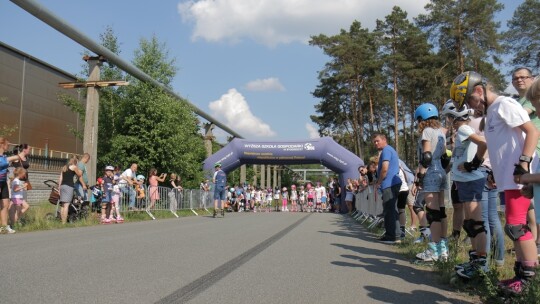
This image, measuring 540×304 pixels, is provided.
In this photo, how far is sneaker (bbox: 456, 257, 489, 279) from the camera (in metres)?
4.18

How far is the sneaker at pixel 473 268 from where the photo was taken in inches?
165

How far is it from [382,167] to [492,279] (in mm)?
3992

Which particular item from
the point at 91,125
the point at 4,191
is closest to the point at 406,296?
the point at 4,191

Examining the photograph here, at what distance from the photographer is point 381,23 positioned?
36.8 m

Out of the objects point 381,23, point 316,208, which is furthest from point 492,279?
point 381,23

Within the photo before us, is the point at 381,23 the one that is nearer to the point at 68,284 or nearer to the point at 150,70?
the point at 150,70

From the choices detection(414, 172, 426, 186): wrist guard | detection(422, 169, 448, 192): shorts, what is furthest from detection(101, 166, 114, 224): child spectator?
detection(422, 169, 448, 192): shorts

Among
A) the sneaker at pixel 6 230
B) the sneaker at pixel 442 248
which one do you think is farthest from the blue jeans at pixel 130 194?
the sneaker at pixel 442 248

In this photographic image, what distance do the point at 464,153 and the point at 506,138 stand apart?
40.1 inches

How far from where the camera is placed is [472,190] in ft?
14.8

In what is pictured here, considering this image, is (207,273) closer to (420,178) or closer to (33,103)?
(420,178)

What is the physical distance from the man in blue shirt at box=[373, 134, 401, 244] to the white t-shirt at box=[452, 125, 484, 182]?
3059mm

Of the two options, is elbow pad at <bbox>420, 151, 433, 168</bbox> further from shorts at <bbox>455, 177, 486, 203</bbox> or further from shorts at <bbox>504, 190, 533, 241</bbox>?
shorts at <bbox>504, 190, 533, 241</bbox>

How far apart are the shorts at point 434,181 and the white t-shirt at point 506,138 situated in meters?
1.81
